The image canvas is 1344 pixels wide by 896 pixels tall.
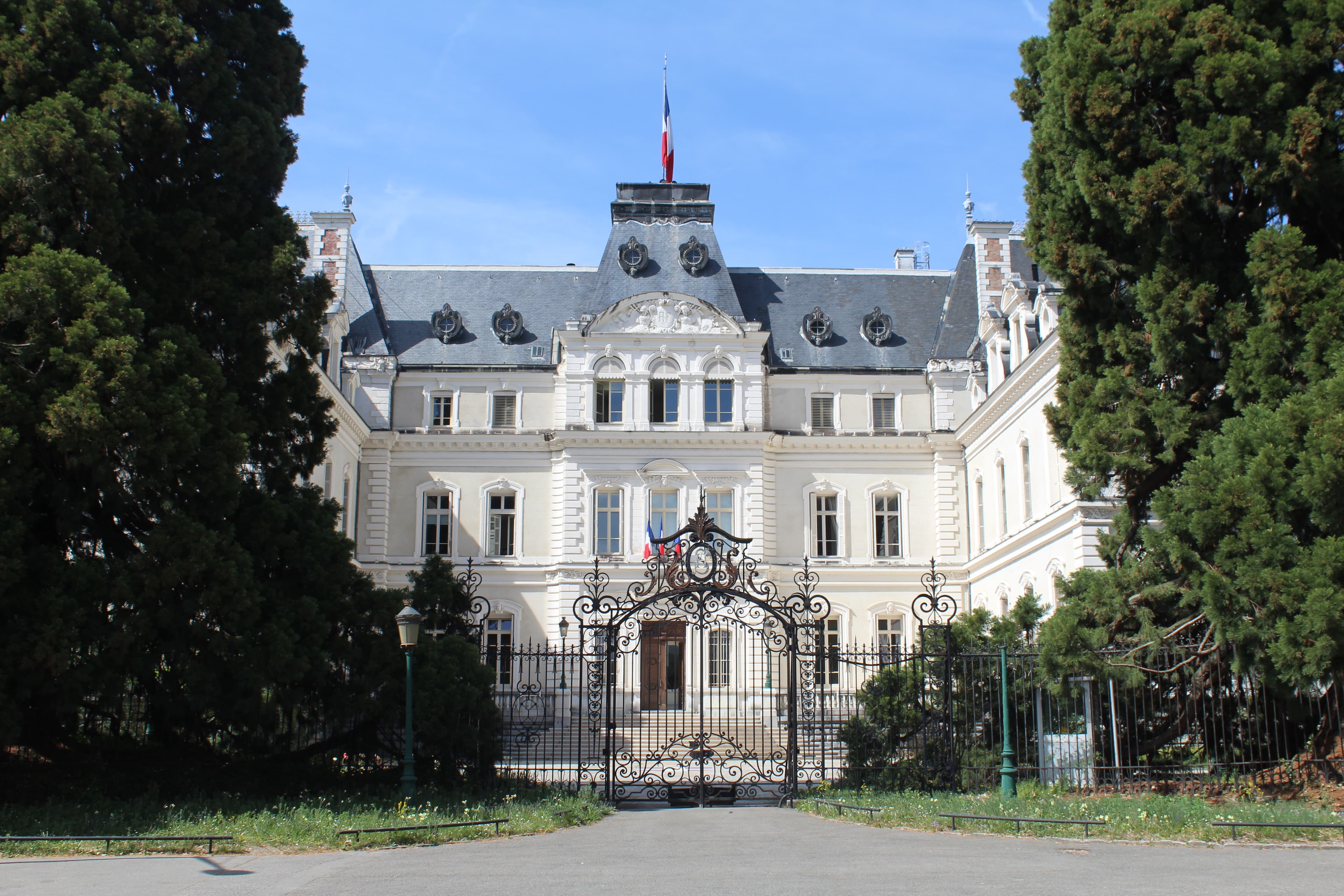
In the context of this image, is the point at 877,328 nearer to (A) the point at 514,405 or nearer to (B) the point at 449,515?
(A) the point at 514,405

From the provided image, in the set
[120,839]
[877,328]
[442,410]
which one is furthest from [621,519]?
[120,839]

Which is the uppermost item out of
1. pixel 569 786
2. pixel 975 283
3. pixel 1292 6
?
pixel 975 283

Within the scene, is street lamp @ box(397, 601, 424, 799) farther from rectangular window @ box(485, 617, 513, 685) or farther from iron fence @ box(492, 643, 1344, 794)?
rectangular window @ box(485, 617, 513, 685)

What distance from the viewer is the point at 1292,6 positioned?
46.5 ft

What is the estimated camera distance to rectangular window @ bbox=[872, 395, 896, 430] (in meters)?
35.2

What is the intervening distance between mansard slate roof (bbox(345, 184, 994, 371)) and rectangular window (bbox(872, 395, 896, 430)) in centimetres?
100

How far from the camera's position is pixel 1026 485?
93.2 feet

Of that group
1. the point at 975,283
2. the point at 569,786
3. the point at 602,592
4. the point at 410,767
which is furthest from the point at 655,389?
the point at 410,767

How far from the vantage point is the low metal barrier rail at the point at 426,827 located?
11992mm

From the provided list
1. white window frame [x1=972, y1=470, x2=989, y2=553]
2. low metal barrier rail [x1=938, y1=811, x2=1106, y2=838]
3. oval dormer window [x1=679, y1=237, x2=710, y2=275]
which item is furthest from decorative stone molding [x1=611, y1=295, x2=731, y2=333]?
low metal barrier rail [x1=938, y1=811, x2=1106, y2=838]

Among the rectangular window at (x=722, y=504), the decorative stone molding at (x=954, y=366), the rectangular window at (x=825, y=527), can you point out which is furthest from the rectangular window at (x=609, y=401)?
the decorative stone molding at (x=954, y=366)

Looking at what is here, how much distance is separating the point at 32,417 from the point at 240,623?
3.40 meters

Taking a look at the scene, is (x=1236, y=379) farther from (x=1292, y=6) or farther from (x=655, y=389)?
(x=655, y=389)

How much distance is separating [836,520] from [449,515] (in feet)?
38.8
